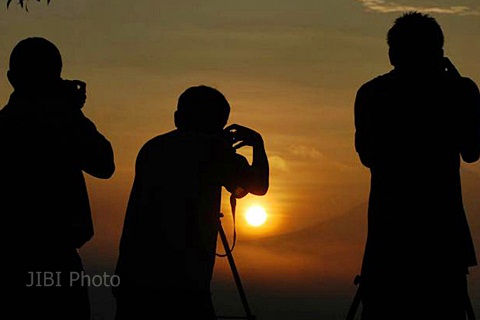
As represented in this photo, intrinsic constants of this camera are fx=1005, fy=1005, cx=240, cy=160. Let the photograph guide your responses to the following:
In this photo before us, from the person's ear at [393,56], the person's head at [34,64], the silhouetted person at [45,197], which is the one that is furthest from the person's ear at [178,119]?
the person's ear at [393,56]

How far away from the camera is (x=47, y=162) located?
5.58 m

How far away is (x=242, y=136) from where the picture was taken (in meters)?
6.07

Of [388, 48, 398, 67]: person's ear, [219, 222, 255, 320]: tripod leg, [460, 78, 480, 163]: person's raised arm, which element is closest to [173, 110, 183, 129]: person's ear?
[219, 222, 255, 320]: tripod leg

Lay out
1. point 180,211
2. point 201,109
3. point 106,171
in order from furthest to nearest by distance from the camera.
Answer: point 201,109
point 180,211
point 106,171

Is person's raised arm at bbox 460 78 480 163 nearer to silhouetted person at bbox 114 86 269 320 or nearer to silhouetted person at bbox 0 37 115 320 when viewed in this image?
silhouetted person at bbox 114 86 269 320

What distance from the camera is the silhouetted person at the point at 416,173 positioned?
607 centimetres

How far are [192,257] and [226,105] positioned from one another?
0.92m

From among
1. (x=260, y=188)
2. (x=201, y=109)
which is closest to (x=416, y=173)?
(x=260, y=188)

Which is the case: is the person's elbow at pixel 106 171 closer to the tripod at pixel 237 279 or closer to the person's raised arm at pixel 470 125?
the tripod at pixel 237 279

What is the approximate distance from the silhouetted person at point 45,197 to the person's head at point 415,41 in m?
1.91

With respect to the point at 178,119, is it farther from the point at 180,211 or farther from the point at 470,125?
the point at 470,125

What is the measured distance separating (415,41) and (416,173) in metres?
0.80

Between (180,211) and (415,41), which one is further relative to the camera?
(415,41)

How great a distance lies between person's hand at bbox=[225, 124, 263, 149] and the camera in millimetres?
6023
